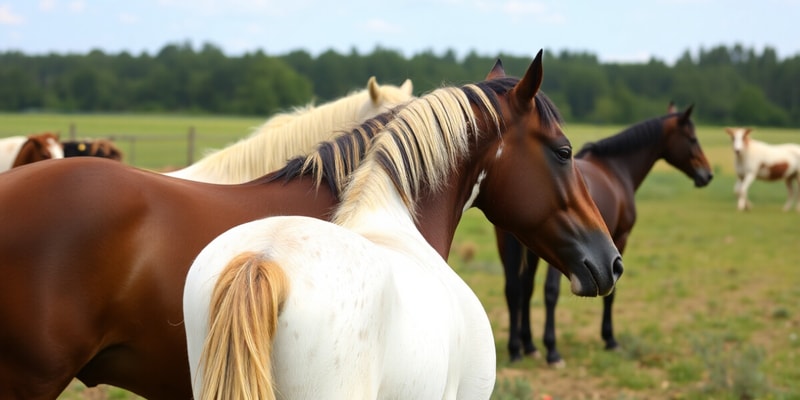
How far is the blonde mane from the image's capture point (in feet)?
8.02

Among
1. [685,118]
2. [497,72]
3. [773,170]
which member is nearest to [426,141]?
[497,72]

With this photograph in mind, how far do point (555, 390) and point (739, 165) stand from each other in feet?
54.3

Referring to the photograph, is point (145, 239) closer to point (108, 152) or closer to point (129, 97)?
point (108, 152)

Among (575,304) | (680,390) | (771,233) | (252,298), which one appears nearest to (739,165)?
(771,233)

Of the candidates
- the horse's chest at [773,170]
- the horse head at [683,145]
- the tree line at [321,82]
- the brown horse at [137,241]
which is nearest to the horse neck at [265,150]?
the brown horse at [137,241]

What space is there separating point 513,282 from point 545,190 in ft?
14.3

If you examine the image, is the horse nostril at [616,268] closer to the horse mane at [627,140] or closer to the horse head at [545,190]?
Answer: the horse head at [545,190]

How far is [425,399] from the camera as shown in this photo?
1.95m

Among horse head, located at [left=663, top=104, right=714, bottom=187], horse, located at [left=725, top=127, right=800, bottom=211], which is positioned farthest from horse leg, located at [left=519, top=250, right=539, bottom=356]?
horse, located at [left=725, top=127, right=800, bottom=211]

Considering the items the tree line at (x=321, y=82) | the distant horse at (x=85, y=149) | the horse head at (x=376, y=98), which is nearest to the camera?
the horse head at (x=376, y=98)

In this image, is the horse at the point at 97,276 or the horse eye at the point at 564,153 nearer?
the horse at the point at 97,276

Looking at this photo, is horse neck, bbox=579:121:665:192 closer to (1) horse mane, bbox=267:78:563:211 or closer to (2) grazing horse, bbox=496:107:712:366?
(2) grazing horse, bbox=496:107:712:366

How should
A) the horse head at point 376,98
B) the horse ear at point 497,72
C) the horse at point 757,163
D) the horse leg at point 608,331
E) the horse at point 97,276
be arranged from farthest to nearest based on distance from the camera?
1. the horse at point 757,163
2. the horse leg at point 608,331
3. the horse head at point 376,98
4. the horse ear at point 497,72
5. the horse at point 97,276

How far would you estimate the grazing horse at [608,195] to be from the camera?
6977 mm
